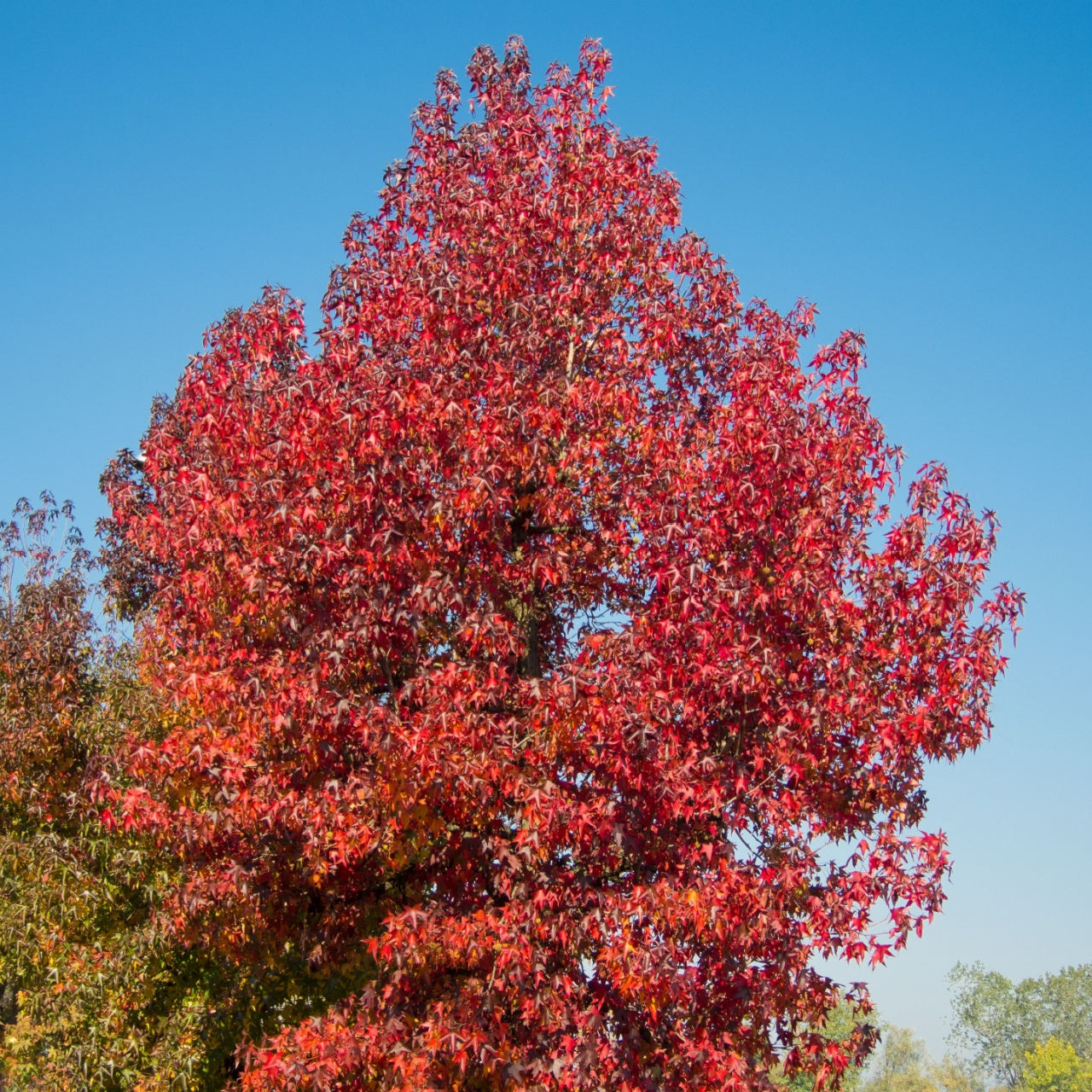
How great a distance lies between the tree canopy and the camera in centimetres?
932

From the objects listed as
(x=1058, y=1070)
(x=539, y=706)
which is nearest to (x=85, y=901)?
(x=539, y=706)

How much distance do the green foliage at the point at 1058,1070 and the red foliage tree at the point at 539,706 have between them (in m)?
104

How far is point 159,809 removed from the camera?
34.4ft

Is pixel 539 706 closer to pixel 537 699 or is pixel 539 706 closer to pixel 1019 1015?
pixel 537 699

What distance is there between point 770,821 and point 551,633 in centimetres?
396

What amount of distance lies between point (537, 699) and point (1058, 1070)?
107052mm

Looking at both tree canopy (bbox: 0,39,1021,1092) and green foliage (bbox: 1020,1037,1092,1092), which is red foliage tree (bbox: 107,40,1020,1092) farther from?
green foliage (bbox: 1020,1037,1092,1092)

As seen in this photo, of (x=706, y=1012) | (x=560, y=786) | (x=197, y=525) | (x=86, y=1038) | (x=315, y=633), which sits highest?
(x=197, y=525)

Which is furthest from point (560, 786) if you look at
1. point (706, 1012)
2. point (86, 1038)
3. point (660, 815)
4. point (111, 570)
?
point (111, 570)

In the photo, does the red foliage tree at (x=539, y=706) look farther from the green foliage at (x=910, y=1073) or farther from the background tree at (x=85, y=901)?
the green foliage at (x=910, y=1073)

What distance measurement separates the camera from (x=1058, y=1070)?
9744 centimetres

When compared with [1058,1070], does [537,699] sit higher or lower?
higher

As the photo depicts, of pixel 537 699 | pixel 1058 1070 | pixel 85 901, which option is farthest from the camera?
pixel 1058 1070

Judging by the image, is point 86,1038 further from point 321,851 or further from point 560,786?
point 560,786
